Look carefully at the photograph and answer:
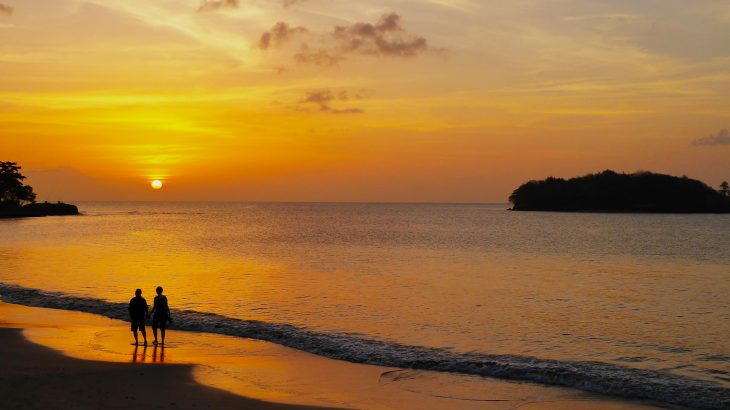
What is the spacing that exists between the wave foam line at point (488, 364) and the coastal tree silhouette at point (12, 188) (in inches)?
5827

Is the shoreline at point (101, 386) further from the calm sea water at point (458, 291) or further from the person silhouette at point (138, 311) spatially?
the calm sea water at point (458, 291)

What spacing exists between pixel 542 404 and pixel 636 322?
44.6 feet

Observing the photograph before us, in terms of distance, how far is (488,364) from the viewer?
20.2 metres

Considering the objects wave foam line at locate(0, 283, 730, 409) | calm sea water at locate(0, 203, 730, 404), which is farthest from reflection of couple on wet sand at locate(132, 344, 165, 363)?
calm sea water at locate(0, 203, 730, 404)

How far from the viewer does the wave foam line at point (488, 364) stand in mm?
17620

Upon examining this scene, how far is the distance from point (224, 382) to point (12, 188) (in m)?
165

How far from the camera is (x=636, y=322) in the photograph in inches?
1101

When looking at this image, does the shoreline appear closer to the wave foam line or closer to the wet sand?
the wet sand

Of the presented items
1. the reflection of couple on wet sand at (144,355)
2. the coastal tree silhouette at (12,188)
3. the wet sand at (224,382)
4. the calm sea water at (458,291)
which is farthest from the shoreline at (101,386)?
the coastal tree silhouette at (12,188)

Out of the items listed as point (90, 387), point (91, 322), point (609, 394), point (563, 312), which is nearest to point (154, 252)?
point (91, 322)

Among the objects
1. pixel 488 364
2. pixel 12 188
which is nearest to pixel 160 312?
pixel 488 364

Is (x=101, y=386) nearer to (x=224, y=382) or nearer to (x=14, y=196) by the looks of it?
(x=224, y=382)

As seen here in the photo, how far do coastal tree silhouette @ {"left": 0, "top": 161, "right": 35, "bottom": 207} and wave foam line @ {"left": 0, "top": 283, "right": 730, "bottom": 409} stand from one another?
148011 mm

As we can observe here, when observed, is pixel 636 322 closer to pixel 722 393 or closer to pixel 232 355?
pixel 722 393
